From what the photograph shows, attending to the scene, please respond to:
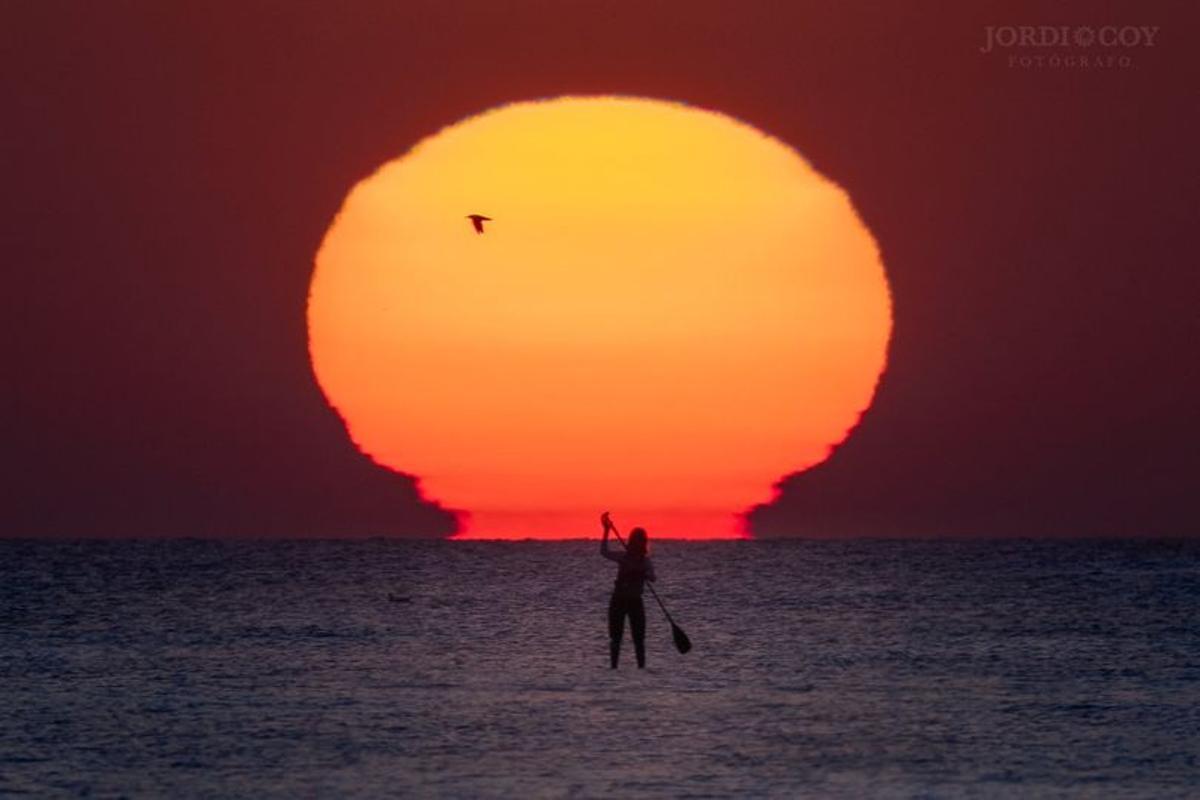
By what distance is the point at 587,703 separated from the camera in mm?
24312

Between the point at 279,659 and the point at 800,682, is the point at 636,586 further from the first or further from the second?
the point at 279,659

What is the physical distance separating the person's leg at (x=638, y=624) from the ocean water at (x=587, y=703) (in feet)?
1.45

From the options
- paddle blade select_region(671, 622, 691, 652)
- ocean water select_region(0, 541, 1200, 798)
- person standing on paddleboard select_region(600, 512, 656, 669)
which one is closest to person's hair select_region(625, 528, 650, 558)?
person standing on paddleboard select_region(600, 512, 656, 669)

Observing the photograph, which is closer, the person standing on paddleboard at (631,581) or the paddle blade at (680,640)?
the person standing on paddleboard at (631,581)

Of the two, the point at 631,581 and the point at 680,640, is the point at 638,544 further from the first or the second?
the point at 680,640

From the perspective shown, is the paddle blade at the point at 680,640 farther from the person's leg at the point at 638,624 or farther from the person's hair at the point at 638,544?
the person's hair at the point at 638,544

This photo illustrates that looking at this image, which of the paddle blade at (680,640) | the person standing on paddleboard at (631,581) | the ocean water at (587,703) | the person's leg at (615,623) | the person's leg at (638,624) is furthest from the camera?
the paddle blade at (680,640)

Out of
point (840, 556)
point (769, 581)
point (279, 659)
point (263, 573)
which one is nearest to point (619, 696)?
point (279, 659)

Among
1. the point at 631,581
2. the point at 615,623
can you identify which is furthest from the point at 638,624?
the point at 631,581

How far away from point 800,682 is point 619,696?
3.88 metres

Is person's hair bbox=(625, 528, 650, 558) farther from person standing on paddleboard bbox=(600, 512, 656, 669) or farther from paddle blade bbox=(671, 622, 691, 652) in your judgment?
paddle blade bbox=(671, 622, 691, 652)

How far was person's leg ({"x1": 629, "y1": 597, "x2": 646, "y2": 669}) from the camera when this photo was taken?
27.7 metres

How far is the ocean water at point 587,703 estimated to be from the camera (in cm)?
1823

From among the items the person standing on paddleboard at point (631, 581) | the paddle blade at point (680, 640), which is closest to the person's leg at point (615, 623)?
the person standing on paddleboard at point (631, 581)
